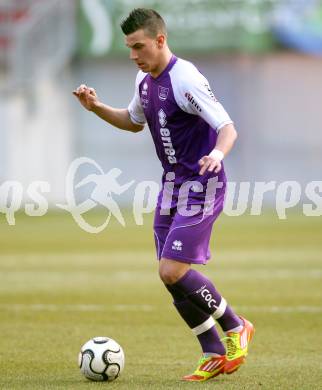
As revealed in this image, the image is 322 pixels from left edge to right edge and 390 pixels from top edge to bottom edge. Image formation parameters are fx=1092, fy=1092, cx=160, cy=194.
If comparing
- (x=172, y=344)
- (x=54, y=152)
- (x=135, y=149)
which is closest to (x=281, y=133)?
(x=135, y=149)

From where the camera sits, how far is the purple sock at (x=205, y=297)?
26.1 ft

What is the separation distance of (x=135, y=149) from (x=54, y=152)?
2784mm

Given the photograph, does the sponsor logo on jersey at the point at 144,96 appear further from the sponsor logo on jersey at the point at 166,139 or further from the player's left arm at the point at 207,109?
the player's left arm at the point at 207,109

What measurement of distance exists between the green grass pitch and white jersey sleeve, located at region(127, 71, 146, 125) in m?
1.92

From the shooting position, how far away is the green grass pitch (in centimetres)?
812

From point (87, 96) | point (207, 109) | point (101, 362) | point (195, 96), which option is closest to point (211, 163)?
point (207, 109)

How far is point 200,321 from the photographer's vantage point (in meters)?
8.06

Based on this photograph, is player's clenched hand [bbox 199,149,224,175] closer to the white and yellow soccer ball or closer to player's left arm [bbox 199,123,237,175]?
player's left arm [bbox 199,123,237,175]

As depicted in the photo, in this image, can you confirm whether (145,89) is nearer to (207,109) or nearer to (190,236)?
(207,109)

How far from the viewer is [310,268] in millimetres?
16375

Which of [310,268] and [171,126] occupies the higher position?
[171,126]

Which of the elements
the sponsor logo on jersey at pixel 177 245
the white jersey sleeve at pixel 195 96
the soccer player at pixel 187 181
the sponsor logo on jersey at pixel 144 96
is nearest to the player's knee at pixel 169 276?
the soccer player at pixel 187 181

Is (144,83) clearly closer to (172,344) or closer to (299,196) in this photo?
(172,344)

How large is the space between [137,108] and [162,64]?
0.58m
